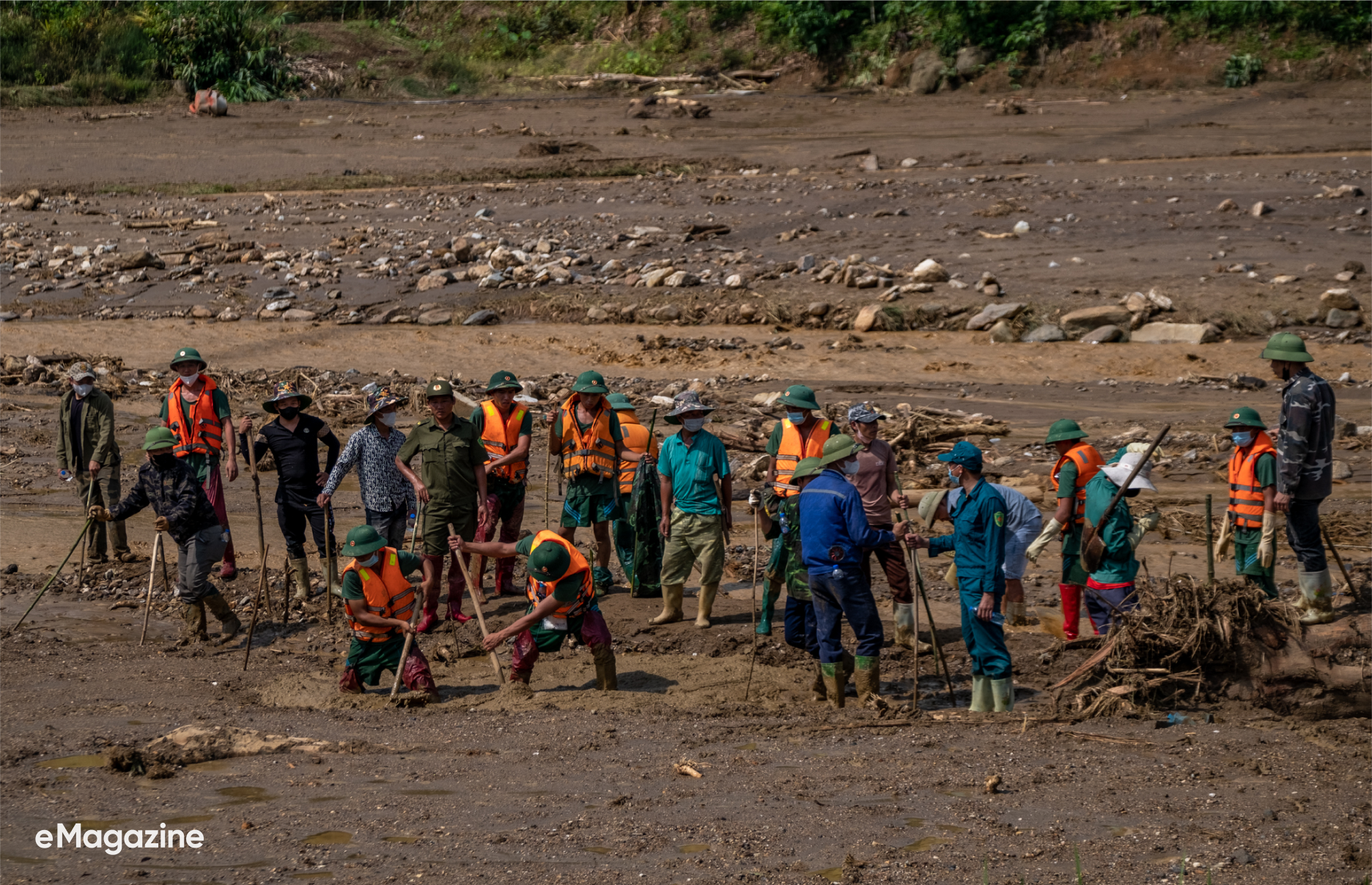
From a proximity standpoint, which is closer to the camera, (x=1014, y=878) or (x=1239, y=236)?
(x=1014, y=878)

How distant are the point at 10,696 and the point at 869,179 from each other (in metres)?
18.1

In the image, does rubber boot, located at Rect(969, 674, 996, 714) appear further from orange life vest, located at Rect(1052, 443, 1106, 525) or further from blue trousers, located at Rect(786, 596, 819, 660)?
orange life vest, located at Rect(1052, 443, 1106, 525)

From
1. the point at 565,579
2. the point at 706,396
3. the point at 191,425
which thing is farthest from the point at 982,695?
the point at 706,396

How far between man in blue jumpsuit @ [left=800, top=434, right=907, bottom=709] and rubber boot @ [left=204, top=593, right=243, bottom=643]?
4.25 metres

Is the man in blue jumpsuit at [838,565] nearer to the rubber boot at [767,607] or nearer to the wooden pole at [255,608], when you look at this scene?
the rubber boot at [767,607]

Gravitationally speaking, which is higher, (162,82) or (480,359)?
(162,82)

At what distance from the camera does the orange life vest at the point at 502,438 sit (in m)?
9.88

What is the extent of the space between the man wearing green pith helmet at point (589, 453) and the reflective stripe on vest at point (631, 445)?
0.48 ft

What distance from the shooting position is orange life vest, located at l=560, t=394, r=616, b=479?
976 cm

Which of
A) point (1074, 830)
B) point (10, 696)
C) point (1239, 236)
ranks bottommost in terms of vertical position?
point (10, 696)

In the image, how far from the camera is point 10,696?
8.27 metres

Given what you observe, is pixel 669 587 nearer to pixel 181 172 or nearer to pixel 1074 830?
pixel 1074 830

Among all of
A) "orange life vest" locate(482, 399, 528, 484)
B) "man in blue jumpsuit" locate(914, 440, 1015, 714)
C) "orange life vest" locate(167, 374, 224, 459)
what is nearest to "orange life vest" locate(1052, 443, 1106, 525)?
"man in blue jumpsuit" locate(914, 440, 1015, 714)

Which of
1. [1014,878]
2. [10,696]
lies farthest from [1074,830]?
[10,696]
